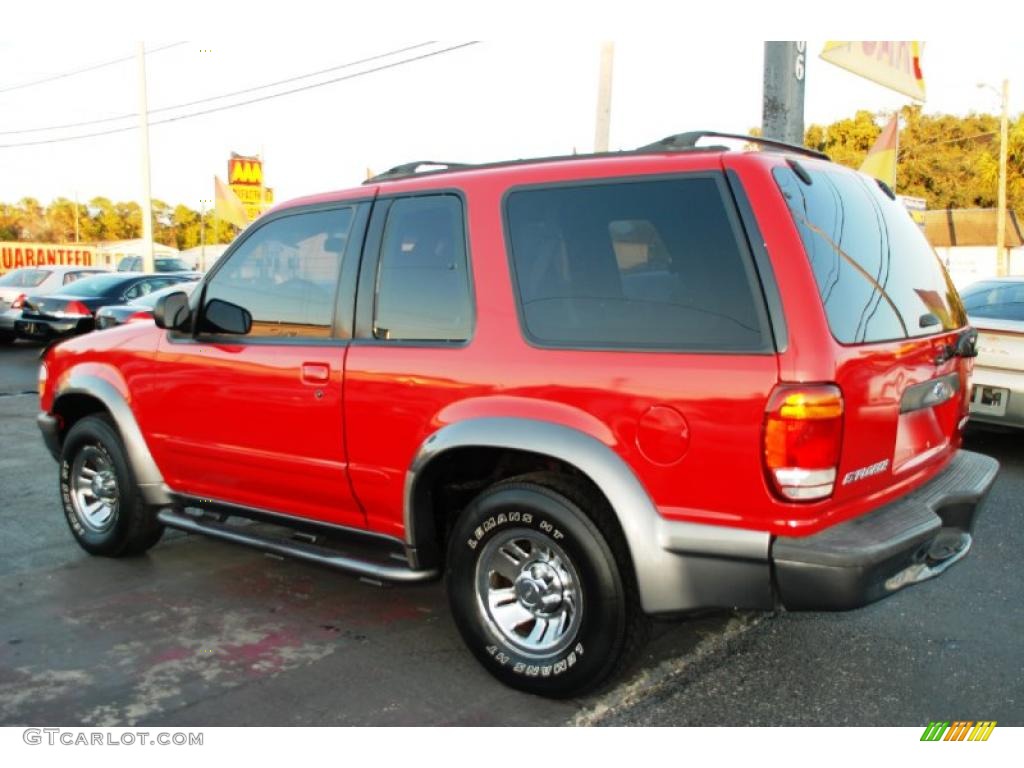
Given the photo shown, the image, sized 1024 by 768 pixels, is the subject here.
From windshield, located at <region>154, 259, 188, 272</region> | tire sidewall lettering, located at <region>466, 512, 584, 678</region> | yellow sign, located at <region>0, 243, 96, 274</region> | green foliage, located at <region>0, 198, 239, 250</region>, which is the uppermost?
green foliage, located at <region>0, 198, 239, 250</region>

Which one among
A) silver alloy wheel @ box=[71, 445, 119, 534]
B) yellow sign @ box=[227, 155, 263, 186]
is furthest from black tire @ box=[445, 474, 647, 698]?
yellow sign @ box=[227, 155, 263, 186]

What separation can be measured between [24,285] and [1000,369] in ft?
55.5

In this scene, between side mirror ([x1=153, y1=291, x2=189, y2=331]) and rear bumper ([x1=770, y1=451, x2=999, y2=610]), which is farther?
side mirror ([x1=153, y1=291, x2=189, y2=331])

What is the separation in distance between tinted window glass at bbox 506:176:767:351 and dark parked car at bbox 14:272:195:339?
12682 mm

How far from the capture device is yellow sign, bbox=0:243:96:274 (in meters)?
48.9

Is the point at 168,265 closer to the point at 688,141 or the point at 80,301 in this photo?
the point at 80,301

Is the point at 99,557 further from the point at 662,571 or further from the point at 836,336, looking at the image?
the point at 836,336

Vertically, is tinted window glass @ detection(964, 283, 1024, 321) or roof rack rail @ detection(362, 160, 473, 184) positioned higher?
roof rack rail @ detection(362, 160, 473, 184)

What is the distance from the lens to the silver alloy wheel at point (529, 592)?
10.5ft

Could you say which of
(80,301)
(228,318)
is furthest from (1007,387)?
(80,301)

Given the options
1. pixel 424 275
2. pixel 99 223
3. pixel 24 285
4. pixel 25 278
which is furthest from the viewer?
pixel 99 223

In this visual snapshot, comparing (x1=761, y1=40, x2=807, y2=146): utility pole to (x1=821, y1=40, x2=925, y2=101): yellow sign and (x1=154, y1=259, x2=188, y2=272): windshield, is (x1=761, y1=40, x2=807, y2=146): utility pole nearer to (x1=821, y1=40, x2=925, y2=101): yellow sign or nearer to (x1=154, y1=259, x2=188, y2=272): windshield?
(x1=821, y1=40, x2=925, y2=101): yellow sign

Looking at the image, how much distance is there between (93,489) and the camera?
16.2ft
